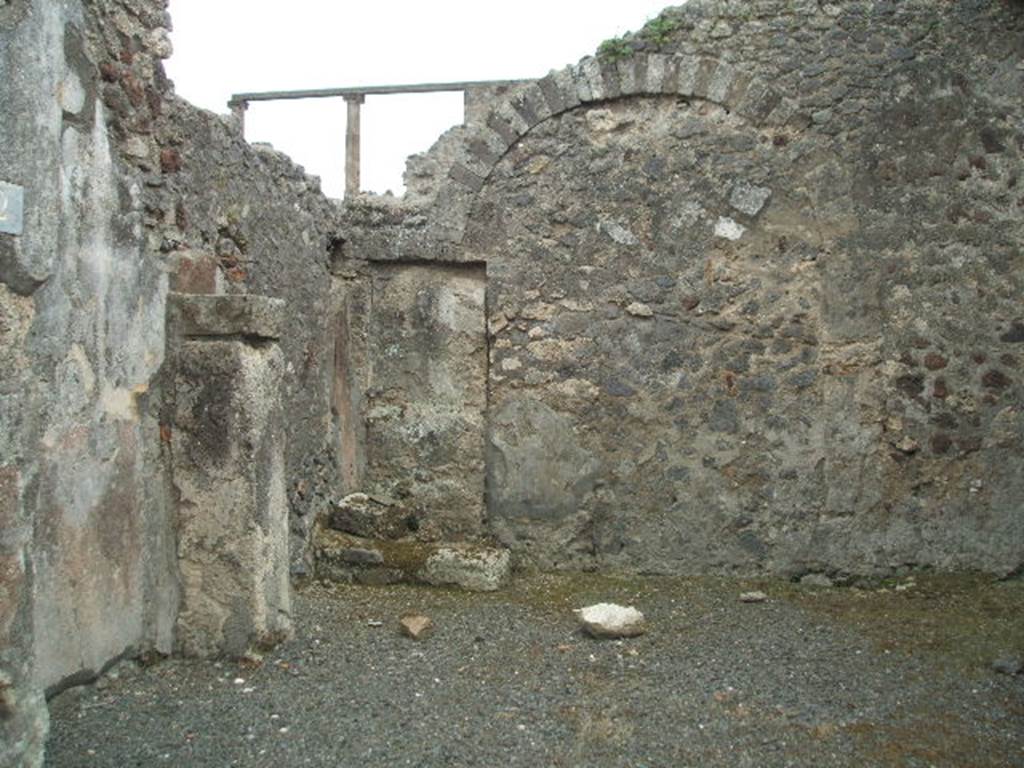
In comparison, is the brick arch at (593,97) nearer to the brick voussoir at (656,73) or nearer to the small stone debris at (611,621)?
the brick voussoir at (656,73)

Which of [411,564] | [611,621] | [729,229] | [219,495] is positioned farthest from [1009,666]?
[219,495]

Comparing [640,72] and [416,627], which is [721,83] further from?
[416,627]

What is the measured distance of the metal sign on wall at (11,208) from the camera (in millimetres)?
2410

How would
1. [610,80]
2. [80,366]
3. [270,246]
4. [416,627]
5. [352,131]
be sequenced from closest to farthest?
[80,366]
[416,627]
[270,246]
[610,80]
[352,131]

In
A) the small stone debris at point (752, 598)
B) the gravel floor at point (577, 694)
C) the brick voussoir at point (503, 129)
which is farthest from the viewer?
the brick voussoir at point (503, 129)

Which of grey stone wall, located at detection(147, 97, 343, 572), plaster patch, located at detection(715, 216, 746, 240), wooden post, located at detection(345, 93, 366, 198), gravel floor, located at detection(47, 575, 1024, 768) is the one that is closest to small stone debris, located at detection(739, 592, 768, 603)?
gravel floor, located at detection(47, 575, 1024, 768)

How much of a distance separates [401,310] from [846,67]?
2948mm

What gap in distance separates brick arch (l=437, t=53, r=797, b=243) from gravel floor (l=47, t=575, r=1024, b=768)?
98.5 inches

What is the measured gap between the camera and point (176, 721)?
10.6ft

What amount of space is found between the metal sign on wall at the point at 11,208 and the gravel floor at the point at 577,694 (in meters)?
1.60

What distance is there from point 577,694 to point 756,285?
9.35ft

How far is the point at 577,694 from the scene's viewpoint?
142 inches

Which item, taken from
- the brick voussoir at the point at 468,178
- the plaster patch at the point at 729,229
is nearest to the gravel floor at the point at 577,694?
the plaster patch at the point at 729,229

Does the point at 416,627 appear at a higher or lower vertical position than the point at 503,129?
lower
